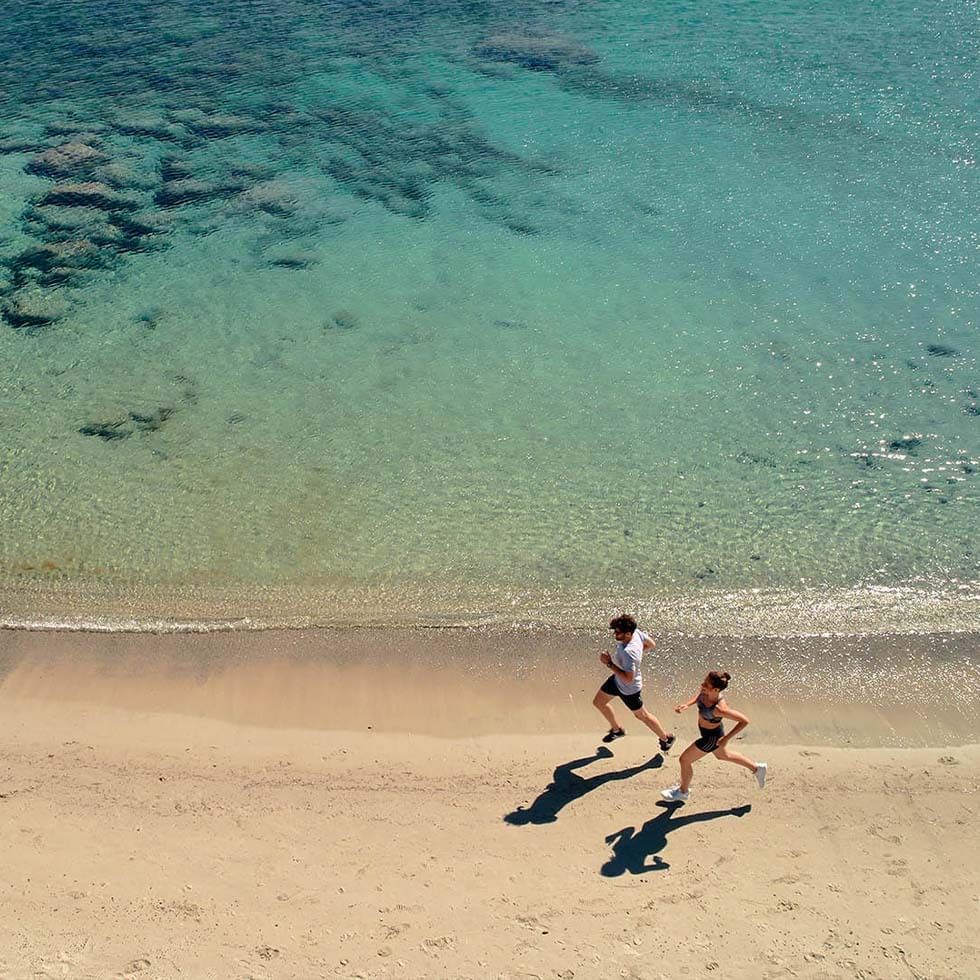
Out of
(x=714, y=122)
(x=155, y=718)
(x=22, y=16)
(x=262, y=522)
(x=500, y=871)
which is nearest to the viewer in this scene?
(x=500, y=871)

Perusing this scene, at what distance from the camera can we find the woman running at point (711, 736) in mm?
7875

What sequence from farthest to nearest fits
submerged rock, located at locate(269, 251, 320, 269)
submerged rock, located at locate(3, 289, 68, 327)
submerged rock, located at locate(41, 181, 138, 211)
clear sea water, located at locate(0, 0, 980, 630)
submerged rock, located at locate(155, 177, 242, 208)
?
submerged rock, located at locate(155, 177, 242, 208) < submerged rock, located at locate(41, 181, 138, 211) < submerged rock, located at locate(269, 251, 320, 269) < submerged rock, located at locate(3, 289, 68, 327) < clear sea water, located at locate(0, 0, 980, 630)

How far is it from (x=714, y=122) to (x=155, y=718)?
1760cm

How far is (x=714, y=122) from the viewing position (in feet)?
67.7

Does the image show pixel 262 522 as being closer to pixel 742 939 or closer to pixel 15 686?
pixel 15 686

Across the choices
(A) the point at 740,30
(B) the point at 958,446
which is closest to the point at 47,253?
(B) the point at 958,446

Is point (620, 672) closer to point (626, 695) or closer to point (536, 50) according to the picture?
point (626, 695)

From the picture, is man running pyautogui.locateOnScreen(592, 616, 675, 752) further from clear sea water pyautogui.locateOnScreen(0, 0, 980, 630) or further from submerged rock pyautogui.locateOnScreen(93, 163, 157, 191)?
submerged rock pyautogui.locateOnScreen(93, 163, 157, 191)

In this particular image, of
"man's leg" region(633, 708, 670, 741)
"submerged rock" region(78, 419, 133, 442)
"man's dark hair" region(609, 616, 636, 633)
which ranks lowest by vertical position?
"man's leg" region(633, 708, 670, 741)

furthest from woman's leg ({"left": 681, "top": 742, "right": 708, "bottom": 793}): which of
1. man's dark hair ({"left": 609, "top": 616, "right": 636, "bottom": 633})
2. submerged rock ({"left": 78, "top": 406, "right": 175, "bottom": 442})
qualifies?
submerged rock ({"left": 78, "top": 406, "right": 175, "bottom": 442})

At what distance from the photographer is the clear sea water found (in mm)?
11320

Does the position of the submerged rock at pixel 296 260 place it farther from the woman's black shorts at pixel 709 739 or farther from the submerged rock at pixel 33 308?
the woman's black shorts at pixel 709 739

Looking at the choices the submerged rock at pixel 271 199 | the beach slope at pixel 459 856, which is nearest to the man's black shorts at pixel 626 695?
the beach slope at pixel 459 856

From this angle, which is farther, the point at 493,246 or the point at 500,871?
the point at 493,246
